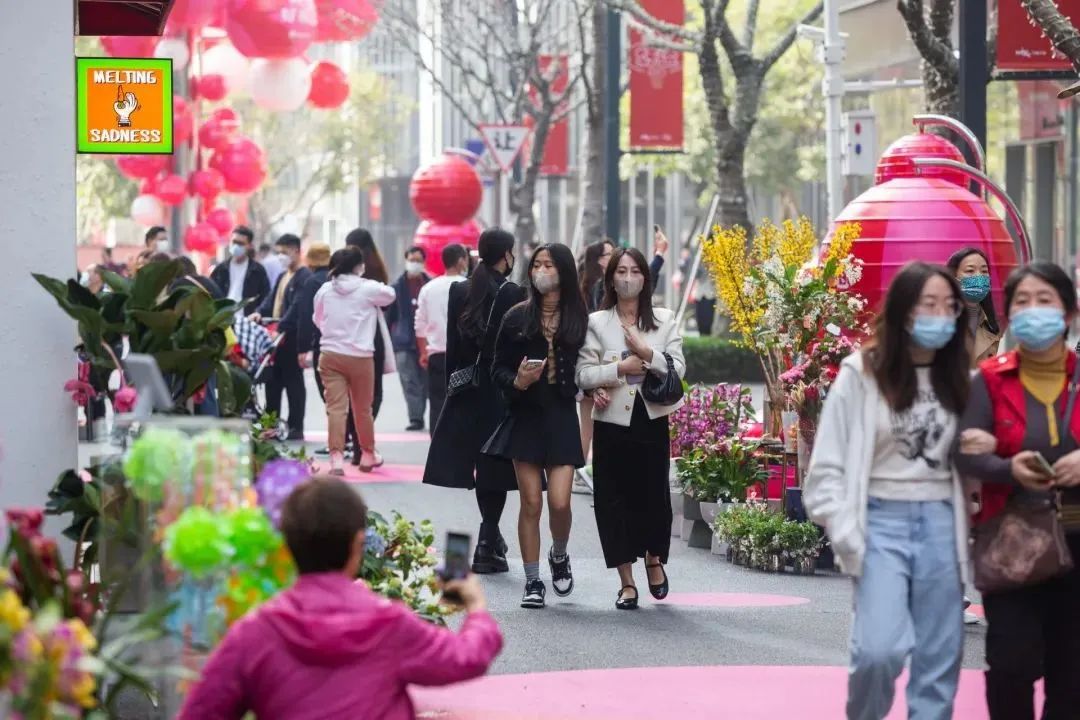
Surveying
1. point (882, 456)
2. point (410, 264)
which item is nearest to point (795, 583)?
point (882, 456)

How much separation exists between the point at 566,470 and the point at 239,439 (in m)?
5.13

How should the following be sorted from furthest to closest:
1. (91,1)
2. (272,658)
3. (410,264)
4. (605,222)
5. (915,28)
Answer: (605,222)
(410,264)
(915,28)
(91,1)
(272,658)

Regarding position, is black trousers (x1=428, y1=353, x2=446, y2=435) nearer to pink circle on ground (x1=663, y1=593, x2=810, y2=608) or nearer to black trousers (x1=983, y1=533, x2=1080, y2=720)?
pink circle on ground (x1=663, y1=593, x2=810, y2=608)

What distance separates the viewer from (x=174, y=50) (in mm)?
26531

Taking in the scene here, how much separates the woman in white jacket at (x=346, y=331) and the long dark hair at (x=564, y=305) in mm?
6070

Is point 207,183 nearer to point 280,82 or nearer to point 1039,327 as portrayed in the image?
point 280,82

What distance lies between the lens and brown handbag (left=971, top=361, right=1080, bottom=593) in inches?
231

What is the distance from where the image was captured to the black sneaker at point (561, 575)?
10422 millimetres

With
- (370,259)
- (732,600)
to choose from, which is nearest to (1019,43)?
(370,259)

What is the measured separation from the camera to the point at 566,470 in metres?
10.1

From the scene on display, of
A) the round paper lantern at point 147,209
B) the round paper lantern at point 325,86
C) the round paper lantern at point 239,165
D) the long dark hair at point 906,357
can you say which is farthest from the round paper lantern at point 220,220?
the long dark hair at point 906,357

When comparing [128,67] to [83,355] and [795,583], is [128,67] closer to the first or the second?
[83,355]

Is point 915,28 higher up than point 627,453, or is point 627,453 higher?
point 915,28

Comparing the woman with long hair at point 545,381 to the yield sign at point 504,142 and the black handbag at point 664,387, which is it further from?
the yield sign at point 504,142
